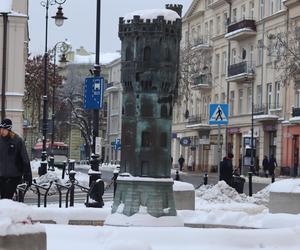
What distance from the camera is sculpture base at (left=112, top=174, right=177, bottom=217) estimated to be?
10451 millimetres

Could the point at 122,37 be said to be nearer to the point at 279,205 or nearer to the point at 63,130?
the point at 279,205

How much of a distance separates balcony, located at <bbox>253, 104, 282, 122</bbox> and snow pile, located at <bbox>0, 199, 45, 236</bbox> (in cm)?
5559

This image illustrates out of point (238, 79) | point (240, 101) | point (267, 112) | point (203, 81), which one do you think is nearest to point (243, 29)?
point (238, 79)

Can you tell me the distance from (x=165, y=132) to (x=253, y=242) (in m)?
2.27

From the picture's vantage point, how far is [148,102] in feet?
35.4

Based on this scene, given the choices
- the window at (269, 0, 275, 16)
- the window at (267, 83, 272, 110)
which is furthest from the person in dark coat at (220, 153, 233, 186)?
the window at (269, 0, 275, 16)

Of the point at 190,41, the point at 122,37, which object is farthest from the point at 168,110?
the point at 190,41

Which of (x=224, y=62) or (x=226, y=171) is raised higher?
(x=224, y=62)

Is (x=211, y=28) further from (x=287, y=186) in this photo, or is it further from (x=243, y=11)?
(x=287, y=186)

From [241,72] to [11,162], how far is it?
57772mm

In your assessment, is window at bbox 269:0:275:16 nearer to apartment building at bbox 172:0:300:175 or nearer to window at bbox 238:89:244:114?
apartment building at bbox 172:0:300:175

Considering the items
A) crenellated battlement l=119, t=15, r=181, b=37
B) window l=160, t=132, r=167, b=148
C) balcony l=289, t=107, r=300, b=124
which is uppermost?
balcony l=289, t=107, r=300, b=124

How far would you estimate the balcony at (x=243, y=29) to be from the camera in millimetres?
68750

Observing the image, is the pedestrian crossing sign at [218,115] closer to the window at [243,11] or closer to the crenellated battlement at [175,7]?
the crenellated battlement at [175,7]
